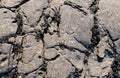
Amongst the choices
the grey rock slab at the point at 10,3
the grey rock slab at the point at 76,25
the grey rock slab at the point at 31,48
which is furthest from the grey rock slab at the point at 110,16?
the grey rock slab at the point at 10,3

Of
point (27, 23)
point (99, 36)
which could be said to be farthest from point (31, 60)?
point (99, 36)

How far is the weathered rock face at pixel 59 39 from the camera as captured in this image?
4.45 metres

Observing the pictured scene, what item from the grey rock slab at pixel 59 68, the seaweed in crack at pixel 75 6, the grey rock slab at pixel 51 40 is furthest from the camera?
the seaweed in crack at pixel 75 6

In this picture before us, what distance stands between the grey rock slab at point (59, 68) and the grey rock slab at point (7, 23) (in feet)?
2.06

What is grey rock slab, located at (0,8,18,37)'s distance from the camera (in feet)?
14.8

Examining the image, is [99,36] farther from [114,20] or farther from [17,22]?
[17,22]

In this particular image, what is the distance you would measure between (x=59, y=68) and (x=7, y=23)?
85 cm

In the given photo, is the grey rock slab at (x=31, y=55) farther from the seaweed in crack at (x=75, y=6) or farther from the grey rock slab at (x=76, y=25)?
the seaweed in crack at (x=75, y=6)

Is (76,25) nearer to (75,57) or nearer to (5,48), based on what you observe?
(75,57)

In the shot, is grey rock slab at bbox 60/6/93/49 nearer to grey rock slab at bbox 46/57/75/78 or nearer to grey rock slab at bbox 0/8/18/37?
grey rock slab at bbox 46/57/75/78

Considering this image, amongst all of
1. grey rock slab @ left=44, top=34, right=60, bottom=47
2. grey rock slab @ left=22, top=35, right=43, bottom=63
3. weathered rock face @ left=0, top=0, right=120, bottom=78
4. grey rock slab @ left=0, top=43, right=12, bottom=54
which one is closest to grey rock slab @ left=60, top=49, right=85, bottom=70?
weathered rock face @ left=0, top=0, right=120, bottom=78

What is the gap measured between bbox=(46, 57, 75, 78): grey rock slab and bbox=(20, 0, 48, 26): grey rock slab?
22.2 inches

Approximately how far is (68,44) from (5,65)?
0.80m

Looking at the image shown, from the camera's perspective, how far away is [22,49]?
451cm
